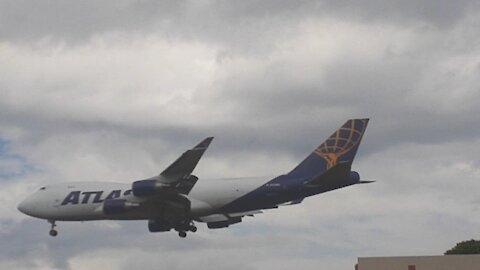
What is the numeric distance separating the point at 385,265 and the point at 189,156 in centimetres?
3109

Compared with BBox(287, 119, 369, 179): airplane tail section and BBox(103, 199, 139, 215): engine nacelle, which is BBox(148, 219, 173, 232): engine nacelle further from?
BBox(287, 119, 369, 179): airplane tail section

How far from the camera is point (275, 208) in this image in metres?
66.7

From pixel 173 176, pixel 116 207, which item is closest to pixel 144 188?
pixel 173 176

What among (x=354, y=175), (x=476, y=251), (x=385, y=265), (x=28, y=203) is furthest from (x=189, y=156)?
(x=476, y=251)

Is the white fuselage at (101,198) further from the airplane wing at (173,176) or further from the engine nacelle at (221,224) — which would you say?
the engine nacelle at (221,224)

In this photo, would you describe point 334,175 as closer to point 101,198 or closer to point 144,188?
point 144,188

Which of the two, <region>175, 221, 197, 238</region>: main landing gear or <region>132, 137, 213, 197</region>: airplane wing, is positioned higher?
<region>132, 137, 213, 197</region>: airplane wing

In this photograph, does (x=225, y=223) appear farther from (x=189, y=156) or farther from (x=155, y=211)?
(x=189, y=156)

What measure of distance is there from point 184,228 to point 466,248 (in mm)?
54039

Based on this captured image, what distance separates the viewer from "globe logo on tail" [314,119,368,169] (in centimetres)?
6612

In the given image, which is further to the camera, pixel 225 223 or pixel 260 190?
pixel 225 223

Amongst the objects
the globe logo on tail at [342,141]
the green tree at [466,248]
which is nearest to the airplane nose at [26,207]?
the globe logo on tail at [342,141]

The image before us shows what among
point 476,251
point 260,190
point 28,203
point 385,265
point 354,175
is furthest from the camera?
point 476,251

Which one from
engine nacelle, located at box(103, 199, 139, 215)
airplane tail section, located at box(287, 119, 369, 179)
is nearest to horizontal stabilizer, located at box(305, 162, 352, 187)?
airplane tail section, located at box(287, 119, 369, 179)
